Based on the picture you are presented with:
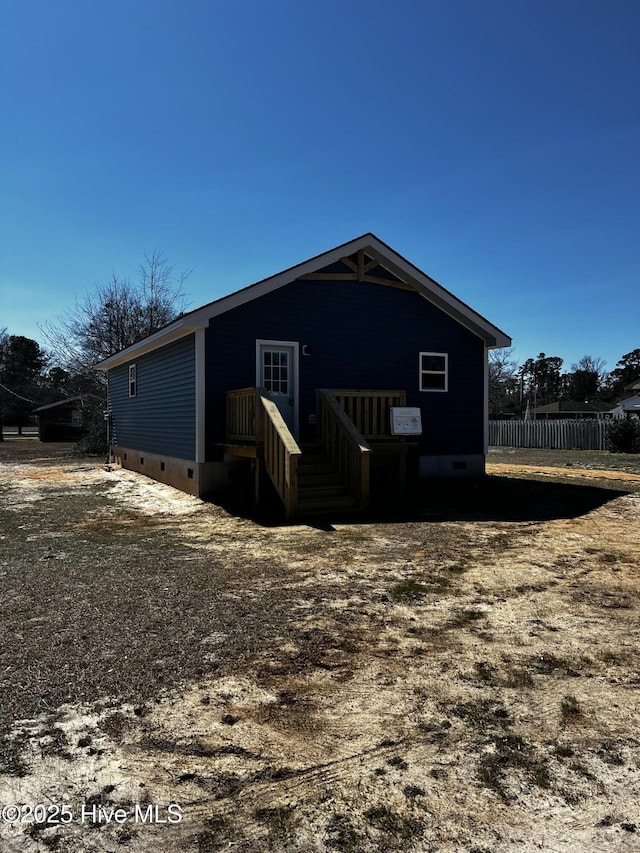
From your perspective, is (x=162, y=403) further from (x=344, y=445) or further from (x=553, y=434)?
(x=553, y=434)

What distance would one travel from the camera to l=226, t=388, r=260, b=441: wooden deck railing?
9.31 meters

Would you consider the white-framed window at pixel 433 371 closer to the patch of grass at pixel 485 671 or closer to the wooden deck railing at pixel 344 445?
the wooden deck railing at pixel 344 445

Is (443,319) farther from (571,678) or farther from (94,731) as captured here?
(94,731)

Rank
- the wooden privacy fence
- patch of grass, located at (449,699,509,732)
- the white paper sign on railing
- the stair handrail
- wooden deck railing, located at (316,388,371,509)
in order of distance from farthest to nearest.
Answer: the wooden privacy fence → the white paper sign on railing → wooden deck railing, located at (316,388,371,509) → the stair handrail → patch of grass, located at (449,699,509,732)

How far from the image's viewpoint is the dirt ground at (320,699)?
1.99m

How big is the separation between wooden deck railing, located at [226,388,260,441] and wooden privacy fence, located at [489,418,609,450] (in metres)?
19.7

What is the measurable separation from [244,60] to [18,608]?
10.8 meters

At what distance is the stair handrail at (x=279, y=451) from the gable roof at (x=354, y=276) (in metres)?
2.23

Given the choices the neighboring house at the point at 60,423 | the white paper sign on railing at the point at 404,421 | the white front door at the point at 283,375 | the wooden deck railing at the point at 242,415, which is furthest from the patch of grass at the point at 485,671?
the neighboring house at the point at 60,423

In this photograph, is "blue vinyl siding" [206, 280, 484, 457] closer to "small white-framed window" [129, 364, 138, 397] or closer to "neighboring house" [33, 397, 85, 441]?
"small white-framed window" [129, 364, 138, 397]

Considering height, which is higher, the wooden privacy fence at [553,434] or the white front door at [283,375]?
the white front door at [283,375]

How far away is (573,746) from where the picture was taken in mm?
2465

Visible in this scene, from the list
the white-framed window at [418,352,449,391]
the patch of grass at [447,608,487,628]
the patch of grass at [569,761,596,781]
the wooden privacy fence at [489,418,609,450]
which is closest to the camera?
the patch of grass at [569,761,596,781]

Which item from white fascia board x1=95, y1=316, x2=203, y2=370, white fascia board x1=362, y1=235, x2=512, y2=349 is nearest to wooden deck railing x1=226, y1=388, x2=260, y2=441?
white fascia board x1=95, y1=316, x2=203, y2=370
